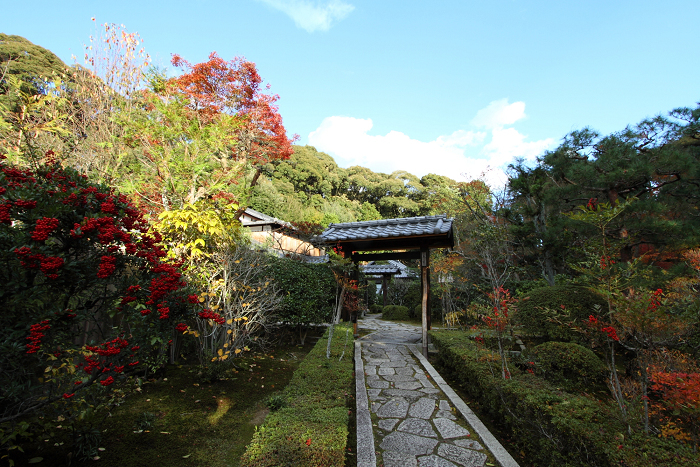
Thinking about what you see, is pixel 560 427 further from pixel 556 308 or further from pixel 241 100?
pixel 241 100

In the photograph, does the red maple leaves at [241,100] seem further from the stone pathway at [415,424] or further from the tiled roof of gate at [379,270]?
the stone pathway at [415,424]

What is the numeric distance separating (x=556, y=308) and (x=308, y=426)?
5041mm

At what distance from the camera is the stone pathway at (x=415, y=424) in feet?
9.90

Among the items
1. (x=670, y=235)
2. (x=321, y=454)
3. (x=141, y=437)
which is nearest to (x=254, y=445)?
(x=321, y=454)

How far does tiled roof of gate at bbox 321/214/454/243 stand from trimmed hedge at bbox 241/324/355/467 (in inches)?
123

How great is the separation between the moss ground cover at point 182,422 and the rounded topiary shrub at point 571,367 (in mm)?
3915

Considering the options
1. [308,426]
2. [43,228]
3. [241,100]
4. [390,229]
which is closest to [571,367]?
[308,426]

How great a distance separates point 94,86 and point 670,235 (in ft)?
50.9

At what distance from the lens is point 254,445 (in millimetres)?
2721

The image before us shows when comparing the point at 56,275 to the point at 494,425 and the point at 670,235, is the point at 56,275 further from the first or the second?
the point at 670,235

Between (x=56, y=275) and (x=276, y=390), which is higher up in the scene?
(x=56, y=275)

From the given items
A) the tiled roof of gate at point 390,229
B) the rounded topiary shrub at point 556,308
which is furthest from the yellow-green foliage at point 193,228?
the rounded topiary shrub at point 556,308

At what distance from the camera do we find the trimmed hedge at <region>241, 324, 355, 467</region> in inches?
101

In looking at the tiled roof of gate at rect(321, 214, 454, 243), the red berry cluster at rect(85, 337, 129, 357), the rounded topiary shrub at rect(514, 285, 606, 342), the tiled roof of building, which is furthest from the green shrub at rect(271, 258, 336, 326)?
the tiled roof of building
